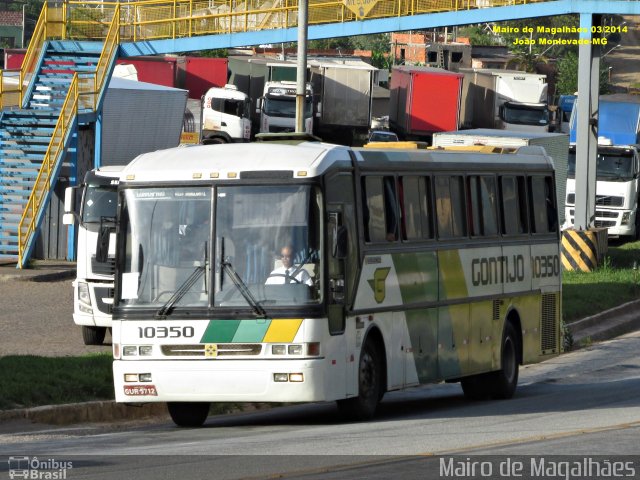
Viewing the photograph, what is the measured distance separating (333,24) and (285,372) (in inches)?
1110

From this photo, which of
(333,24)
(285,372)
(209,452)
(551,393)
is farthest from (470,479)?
(333,24)

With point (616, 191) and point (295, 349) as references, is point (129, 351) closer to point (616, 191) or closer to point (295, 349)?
point (295, 349)

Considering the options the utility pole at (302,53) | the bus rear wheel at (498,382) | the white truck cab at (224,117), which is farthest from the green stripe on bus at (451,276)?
the white truck cab at (224,117)

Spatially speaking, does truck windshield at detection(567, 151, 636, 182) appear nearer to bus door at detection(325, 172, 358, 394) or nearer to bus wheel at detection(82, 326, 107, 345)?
bus wheel at detection(82, 326, 107, 345)

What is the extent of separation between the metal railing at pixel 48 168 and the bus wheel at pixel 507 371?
53.3 feet

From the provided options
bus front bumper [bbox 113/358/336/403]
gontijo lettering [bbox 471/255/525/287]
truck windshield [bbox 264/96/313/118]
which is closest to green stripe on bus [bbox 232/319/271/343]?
bus front bumper [bbox 113/358/336/403]

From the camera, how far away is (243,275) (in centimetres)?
1387

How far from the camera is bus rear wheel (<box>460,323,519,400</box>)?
60.4 ft

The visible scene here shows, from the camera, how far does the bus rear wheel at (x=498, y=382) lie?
18.4 metres

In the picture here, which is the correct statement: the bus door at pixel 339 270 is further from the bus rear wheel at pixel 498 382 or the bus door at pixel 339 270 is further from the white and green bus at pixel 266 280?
the bus rear wheel at pixel 498 382

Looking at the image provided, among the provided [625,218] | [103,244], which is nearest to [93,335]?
[103,244]

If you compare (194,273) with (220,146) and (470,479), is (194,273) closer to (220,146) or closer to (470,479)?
(220,146)

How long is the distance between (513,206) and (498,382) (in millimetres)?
2343

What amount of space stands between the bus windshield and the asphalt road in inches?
52.5
